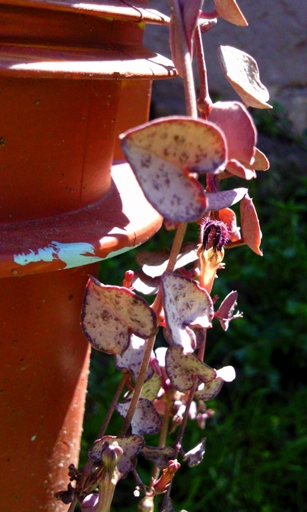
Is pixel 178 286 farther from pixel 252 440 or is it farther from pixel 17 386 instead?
pixel 252 440

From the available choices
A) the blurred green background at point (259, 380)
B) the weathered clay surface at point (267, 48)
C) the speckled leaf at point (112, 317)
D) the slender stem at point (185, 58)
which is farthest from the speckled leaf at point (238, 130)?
the weathered clay surface at point (267, 48)

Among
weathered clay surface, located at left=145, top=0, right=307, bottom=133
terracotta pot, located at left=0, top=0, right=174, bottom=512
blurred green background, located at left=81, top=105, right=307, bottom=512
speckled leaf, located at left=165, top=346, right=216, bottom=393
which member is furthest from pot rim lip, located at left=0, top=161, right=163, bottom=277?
weathered clay surface, located at left=145, top=0, right=307, bottom=133

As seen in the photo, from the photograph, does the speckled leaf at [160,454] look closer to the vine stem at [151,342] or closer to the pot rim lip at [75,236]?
the vine stem at [151,342]

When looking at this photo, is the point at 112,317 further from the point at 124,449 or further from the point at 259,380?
the point at 259,380

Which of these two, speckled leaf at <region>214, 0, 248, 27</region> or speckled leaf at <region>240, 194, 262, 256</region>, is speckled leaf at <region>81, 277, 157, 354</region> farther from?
speckled leaf at <region>214, 0, 248, 27</region>

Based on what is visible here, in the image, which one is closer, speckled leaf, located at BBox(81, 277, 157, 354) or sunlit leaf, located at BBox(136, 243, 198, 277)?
speckled leaf, located at BBox(81, 277, 157, 354)

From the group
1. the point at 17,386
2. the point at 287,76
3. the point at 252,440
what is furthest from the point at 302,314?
the point at 17,386

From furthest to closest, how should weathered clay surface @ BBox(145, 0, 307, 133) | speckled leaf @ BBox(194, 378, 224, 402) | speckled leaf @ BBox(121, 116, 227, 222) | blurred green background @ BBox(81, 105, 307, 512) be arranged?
weathered clay surface @ BBox(145, 0, 307, 133) < blurred green background @ BBox(81, 105, 307, 512) < speckled leaf @ BBox(194, 378, 224, 402) < speckled leaf @ BBox(121, 116, 227, 222)
